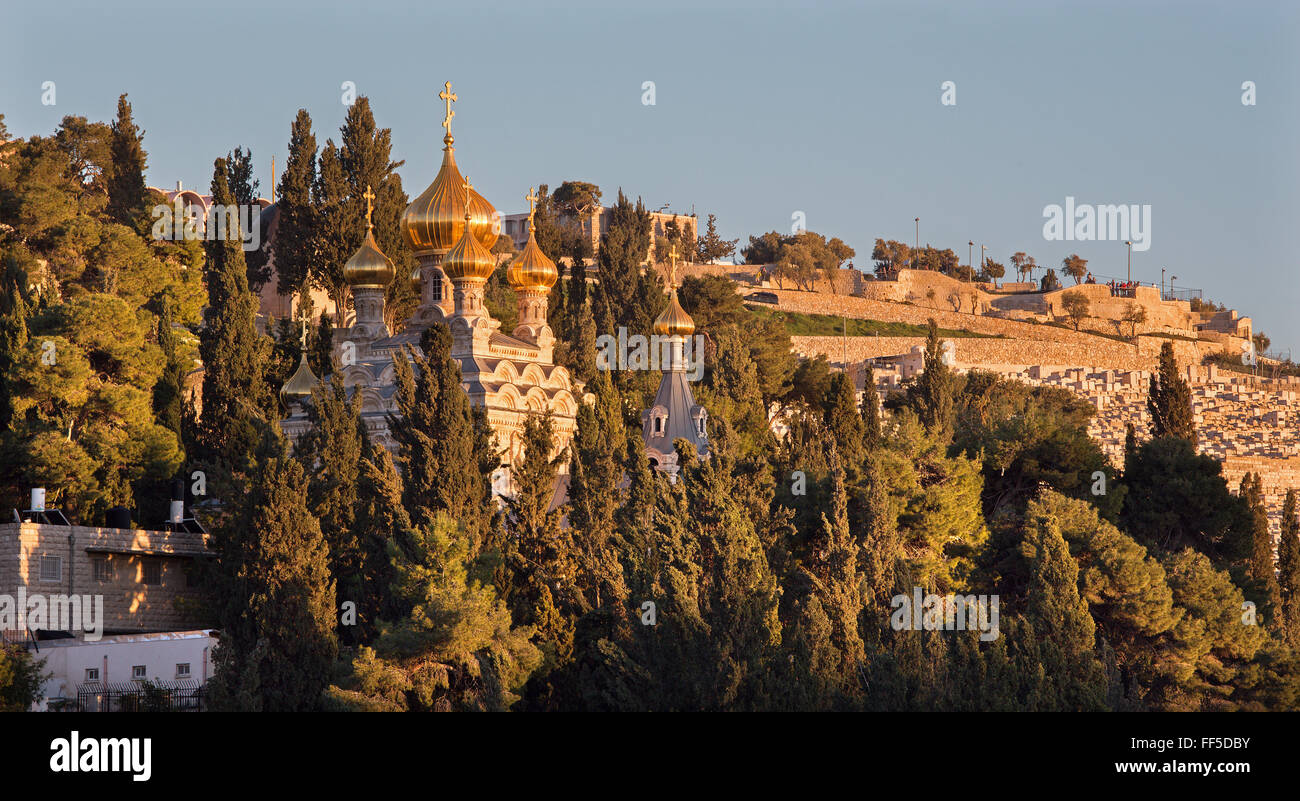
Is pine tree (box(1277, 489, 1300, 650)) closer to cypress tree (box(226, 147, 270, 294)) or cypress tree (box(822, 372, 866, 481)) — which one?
cypress tree (box(822, 372, 866, 481))

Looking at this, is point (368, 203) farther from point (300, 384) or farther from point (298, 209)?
point (300, 384)

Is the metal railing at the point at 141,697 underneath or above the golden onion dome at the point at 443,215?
underneath

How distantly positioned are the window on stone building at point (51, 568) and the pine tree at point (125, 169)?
20.4 m

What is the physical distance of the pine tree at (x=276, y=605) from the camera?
83.7ft

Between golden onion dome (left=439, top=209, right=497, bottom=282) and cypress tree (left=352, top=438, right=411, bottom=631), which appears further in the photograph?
golden onion dome (left=439, top=209, right=497, bottom=282)

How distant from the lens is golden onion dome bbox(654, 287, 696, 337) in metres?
43.7

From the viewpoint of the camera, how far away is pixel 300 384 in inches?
1593

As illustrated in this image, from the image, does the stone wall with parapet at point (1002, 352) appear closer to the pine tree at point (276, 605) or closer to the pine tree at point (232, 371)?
the pine tree at point (232, 371)

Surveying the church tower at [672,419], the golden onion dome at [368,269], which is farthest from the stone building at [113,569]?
the golden onion dome at [368,269]

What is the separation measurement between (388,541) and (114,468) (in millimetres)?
7419

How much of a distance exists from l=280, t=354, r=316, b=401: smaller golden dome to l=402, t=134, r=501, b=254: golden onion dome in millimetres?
4016

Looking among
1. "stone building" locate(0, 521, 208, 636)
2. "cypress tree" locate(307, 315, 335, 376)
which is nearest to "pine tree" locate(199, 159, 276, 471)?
"cypress tree" locate(307, 315, 335, 376)

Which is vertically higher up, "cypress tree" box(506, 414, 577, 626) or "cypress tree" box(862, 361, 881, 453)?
"cypress tree" box(862, 361, 881, 453)
